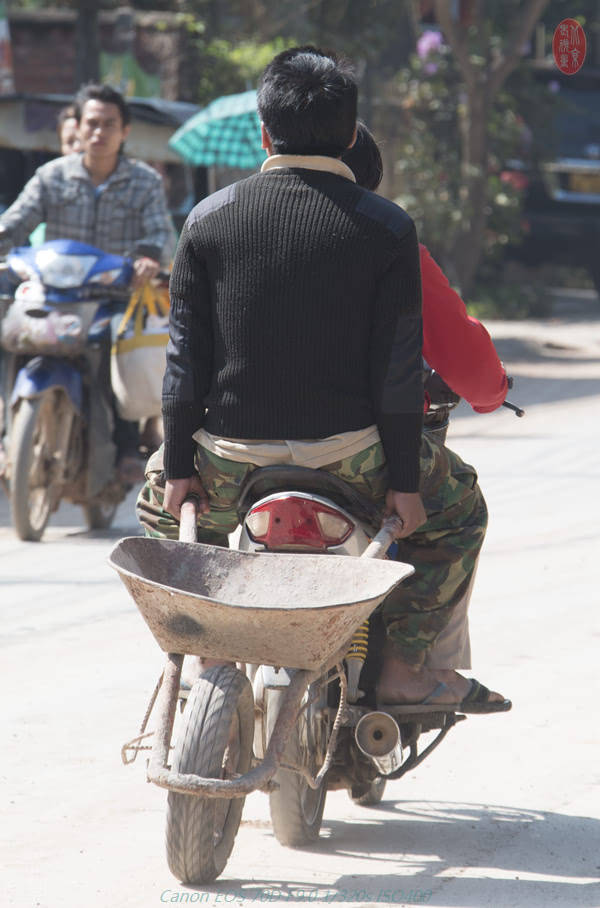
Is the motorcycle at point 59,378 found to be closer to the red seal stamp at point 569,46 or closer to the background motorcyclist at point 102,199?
the background motorcyclist at point 102,199

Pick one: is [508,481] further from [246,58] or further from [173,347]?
[246,58]

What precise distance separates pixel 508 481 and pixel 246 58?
425 inches

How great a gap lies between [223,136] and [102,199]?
7.46 meters

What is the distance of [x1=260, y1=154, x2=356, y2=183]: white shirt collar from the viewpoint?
3.64m

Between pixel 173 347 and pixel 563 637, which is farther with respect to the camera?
pixel 563 637

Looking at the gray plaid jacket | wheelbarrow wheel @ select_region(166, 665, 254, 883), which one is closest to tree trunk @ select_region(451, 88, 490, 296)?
the gray plaid jacket

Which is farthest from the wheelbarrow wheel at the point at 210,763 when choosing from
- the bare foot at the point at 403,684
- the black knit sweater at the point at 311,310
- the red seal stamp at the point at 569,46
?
the red seal stamp at the point at 569,46

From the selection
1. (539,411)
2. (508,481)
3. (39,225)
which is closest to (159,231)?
(39,225)

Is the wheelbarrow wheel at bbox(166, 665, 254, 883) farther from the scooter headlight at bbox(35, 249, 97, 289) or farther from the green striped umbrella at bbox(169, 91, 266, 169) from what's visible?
the green striped umbrella at bbox(169, 91, 266, 169)

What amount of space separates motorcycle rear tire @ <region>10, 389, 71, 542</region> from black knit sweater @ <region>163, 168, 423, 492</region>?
409 cm

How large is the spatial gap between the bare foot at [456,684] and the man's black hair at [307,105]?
4.27 ft

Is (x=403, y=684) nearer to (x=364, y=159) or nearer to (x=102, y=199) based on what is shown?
(x=364, y=159)

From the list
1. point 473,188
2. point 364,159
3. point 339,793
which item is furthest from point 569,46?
point 473,188

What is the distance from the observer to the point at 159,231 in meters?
7.97
